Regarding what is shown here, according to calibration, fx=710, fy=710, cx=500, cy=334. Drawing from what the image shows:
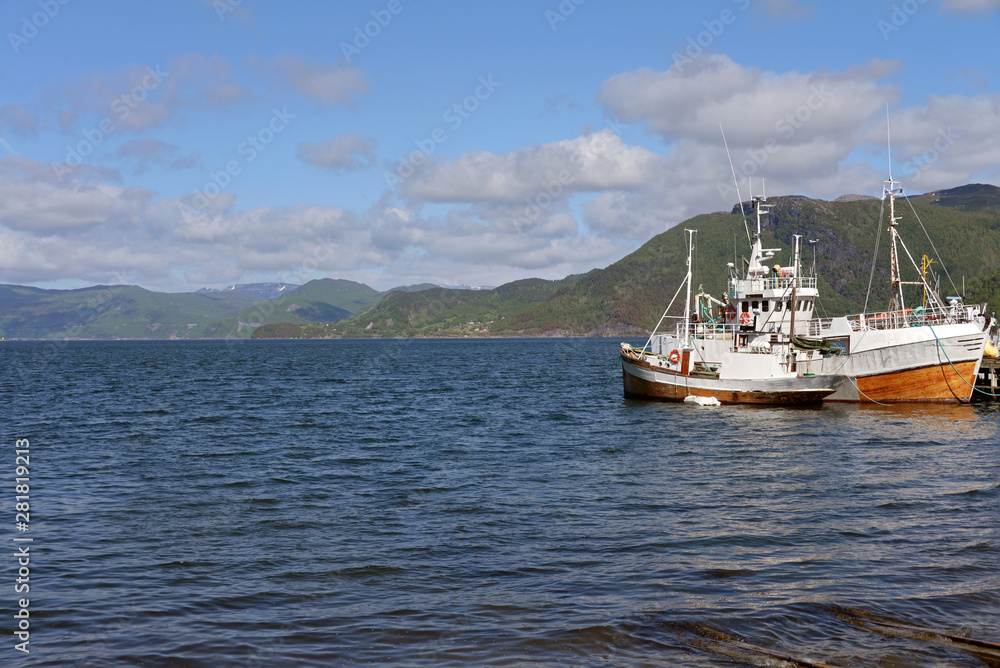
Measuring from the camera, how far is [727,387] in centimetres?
4625

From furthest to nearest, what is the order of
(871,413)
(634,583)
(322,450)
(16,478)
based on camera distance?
(871,413)
(322,450)
(16,478)
(634,583)

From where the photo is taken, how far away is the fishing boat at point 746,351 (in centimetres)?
4509

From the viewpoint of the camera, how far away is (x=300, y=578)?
1438cm

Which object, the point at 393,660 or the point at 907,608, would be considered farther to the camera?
the point at 907,608

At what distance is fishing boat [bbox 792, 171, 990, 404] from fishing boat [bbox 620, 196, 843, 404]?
1.15 meters

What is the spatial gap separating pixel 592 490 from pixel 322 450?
46.4ft

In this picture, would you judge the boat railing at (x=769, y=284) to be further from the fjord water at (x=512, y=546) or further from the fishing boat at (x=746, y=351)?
the fjord water at (x=512, y=546)

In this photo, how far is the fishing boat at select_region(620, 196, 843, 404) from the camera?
45.1 metres

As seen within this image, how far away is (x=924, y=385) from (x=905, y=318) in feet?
14.7

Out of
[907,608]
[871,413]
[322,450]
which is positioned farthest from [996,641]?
[871,413]

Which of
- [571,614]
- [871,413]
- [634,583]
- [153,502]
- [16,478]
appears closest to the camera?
[571,614]

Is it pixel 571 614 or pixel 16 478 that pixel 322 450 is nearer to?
pixel 16 478

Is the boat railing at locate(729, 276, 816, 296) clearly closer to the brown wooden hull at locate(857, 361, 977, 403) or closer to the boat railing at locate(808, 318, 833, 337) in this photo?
the boat railing at locate(808, 318, 833, 337)

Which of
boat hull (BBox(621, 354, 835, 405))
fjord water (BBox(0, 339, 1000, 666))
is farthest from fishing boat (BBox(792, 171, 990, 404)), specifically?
fjord water (BBox(0, 339, 1000, 666))
